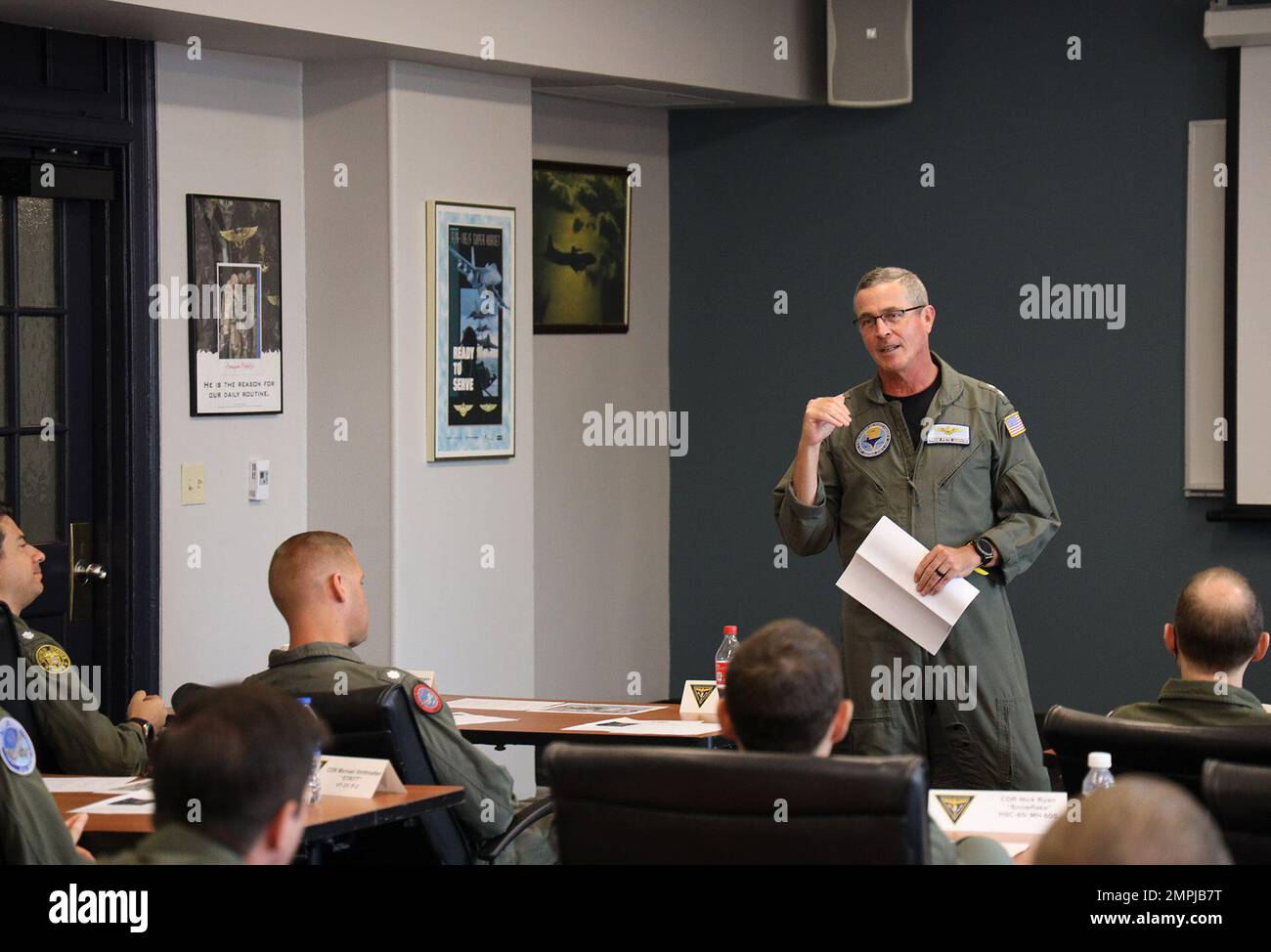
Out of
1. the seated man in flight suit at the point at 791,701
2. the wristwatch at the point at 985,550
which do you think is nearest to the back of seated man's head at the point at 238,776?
the seated man in flight suit at the point at 791,701

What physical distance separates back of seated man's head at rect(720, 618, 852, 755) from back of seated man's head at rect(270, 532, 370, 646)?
4.44 ft

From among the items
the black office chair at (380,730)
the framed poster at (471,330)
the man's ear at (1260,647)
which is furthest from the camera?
the framed poster at (471,330)

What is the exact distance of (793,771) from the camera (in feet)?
6.59

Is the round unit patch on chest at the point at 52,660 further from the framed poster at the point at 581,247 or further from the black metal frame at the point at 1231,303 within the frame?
the black metal frame at the point at 1231,303

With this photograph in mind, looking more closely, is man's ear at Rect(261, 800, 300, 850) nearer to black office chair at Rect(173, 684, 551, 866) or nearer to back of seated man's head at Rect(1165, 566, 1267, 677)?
black office chair at Rect(173, 684, 551, 866)

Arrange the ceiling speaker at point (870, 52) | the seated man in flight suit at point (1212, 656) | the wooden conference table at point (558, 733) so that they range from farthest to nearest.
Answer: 1. the ceiling speaker at point (870, 52)
2. the wooden conference table at point (558, 733)
3. the seated man in flight suit at point (1212, 656)

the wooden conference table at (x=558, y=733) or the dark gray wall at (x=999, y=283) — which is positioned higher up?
the dark gray wall at (x=999, y=283)

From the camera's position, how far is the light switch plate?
5.29 metres

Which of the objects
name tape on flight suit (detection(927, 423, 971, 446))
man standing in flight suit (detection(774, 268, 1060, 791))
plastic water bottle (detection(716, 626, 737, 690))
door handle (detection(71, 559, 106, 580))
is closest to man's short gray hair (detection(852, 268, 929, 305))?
man standing in flight suit (detection(774, 268, 1060, 791))

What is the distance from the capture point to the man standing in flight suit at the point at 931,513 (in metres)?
3.85

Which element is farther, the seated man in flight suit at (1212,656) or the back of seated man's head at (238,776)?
the seated man in flight suit at (1212,656)

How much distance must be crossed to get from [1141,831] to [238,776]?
0.97 meters

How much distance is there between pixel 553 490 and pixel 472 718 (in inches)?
108
